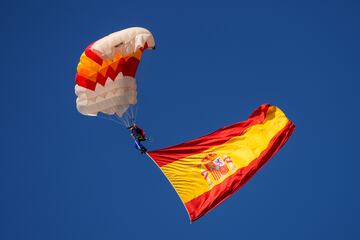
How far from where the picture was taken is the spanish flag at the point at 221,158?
22.0 m

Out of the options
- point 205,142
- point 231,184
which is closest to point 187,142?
point 205,142

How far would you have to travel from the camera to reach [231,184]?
A: 22.6 m

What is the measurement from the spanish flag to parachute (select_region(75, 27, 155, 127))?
2232 millimetres

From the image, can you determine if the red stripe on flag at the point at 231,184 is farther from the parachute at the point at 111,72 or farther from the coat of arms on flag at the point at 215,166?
the parachute at the point at 111,72

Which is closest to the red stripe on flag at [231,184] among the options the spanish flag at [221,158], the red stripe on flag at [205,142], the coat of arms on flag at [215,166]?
the spanish flag at [221,158]

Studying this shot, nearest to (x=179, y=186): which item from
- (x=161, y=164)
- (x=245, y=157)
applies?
(x=161, y=164)

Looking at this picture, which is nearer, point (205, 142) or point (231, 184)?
point (231, 184)

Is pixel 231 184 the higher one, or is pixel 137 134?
pixel 137 134

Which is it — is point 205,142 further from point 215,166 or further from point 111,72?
point 111,72

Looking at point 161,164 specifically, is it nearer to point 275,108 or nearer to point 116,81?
point 116,81

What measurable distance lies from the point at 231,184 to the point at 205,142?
217 centimetres

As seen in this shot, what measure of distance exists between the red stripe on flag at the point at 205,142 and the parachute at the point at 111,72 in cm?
179

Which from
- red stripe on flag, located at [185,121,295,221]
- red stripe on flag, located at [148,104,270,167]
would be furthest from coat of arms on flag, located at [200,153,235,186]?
red stripe on flag, located at [148,104,270,167]

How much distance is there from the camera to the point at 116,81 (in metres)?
23.4
